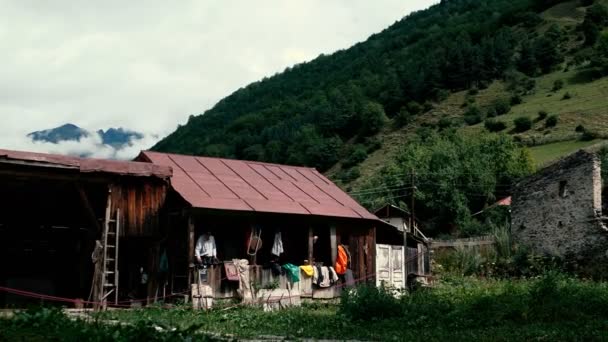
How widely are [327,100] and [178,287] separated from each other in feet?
285

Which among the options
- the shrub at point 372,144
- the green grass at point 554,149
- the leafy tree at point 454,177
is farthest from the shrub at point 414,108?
the green grass at point 554,149

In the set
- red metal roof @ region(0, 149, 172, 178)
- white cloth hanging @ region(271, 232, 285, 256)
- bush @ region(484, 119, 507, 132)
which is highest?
bush @ region(484, 119, 507, 132)

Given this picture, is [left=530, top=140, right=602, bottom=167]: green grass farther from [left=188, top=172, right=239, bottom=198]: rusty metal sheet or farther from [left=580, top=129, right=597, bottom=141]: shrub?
[left=188, top=172, right=239, bottom=198]: rusty metal sheet

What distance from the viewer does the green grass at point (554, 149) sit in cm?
5935

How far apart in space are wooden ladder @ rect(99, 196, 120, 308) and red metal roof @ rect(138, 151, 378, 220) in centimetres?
227

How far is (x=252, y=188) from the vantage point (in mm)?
27031

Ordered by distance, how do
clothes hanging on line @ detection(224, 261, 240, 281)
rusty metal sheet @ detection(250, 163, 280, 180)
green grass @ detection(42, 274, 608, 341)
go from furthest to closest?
1. rusty metal sheet @ detection(250, 163, 280, 180)
2. clothes hanging on line @ detection(224, 261, 240, 281)
3. green grass @ detection(42, 274, 608, 341)

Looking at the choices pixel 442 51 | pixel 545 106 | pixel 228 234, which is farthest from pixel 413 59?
pixel 228 234

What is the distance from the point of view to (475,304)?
18.6 m

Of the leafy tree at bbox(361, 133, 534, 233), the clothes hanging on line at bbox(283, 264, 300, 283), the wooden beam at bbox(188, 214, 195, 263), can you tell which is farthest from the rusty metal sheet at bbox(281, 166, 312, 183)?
the leafy tree at bbox(361, 133, 534, 233)

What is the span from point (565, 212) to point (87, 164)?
830 inches

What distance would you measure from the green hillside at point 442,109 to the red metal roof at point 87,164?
3097 cm

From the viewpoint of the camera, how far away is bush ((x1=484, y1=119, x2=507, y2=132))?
7527 cm

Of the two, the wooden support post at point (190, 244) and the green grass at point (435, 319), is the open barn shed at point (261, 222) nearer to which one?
the wooden support post at point (190, 244)
